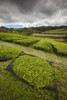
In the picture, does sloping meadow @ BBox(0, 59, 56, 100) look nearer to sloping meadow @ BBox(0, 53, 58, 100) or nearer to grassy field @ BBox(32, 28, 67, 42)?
sloping meadow @ BBox(0, 53, 58, 100)

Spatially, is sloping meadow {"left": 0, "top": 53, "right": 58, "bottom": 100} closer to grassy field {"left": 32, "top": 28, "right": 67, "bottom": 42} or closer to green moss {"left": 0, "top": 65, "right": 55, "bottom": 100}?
green moss {"left": 0, "top": 65, "right": 55, "bottom": 100}

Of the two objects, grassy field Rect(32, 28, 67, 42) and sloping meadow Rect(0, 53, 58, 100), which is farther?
grassy field Rect(32, 28, 67, 42)

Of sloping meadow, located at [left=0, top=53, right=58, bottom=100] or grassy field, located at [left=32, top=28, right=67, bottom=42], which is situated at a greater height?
grassy field, located at [left=32, top=28, right=67, bottom=42]

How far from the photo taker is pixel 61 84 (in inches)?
109

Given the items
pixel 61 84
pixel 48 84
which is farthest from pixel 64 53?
pixel 48 84

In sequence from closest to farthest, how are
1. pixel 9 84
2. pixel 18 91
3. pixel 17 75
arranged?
pixel 18 91 → pixel 9 84 → pixel 17 75

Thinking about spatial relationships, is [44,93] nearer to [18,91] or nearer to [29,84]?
[29,84]

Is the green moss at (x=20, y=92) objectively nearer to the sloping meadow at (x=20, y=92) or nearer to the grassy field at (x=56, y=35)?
the sloping meadow at (x=20, y=92)

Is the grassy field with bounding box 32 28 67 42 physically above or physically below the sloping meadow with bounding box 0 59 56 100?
above

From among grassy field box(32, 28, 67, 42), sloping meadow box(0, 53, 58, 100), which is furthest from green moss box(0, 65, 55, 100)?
grassy field box(32, 28, 67, 42)

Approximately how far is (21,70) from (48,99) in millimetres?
1753

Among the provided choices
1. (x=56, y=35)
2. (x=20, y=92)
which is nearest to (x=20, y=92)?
(x=20, y=92)

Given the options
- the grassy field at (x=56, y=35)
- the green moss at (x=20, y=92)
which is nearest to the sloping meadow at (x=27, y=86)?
the green moss at (x=20, y=92)

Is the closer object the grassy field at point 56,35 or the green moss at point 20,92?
the green moss at point 20,92
